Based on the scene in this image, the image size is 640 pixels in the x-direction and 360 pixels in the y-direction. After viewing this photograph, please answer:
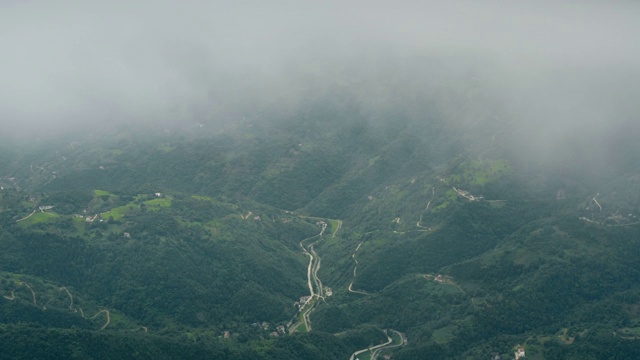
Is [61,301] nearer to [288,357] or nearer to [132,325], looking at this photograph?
[132,325]

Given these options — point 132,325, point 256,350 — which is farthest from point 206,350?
point 132,325

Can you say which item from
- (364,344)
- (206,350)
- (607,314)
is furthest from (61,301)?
(607,314)

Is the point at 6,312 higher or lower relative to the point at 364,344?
higher

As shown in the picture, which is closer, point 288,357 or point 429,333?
point 288,357

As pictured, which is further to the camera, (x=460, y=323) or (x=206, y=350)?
(x=460, y=323)

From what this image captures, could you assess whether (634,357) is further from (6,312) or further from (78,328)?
(6,312)

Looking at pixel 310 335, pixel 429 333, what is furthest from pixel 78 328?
pixel 429 333

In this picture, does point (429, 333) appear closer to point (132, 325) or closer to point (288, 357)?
point (288, 357)
